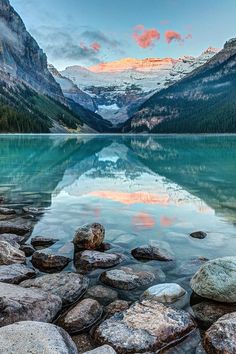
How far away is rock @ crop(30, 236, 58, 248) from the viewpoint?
47.7 feet

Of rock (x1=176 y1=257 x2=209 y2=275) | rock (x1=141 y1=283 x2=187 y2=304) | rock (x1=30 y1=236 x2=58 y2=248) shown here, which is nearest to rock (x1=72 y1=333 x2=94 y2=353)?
rock (x1=141 y1=283 x2=187 y2=304)

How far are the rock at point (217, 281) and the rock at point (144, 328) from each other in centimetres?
131

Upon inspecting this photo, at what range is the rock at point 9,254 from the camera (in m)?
12.1

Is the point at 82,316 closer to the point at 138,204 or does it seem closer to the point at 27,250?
the point at 27,250

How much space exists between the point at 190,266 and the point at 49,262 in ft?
15.3

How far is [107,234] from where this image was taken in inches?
647

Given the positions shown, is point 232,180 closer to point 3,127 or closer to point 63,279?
point 63,279

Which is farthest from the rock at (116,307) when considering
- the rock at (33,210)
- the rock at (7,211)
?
the rock at (7,211)

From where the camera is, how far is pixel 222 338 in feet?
24.9

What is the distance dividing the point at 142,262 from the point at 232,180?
2242 cm

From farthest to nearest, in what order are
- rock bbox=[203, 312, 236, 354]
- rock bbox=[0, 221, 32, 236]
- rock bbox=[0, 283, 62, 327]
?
1. rock bbox=[0, 221, 32, 236]
2. rock bbox=[0, 283, 62, 327]
3. rock bbox=[203, 312, 236, 354]

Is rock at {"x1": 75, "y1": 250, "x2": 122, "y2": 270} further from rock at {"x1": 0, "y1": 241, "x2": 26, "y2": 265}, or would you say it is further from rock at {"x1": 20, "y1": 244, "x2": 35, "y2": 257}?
rock at {"x1": 0, "y1": 241, "x2": 26, "y2": 265}

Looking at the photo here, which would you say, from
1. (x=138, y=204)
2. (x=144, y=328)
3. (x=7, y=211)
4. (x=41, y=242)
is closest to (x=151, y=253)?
(x=41, y=242)

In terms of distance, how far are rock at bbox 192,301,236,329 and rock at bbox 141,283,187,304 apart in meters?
0.56
